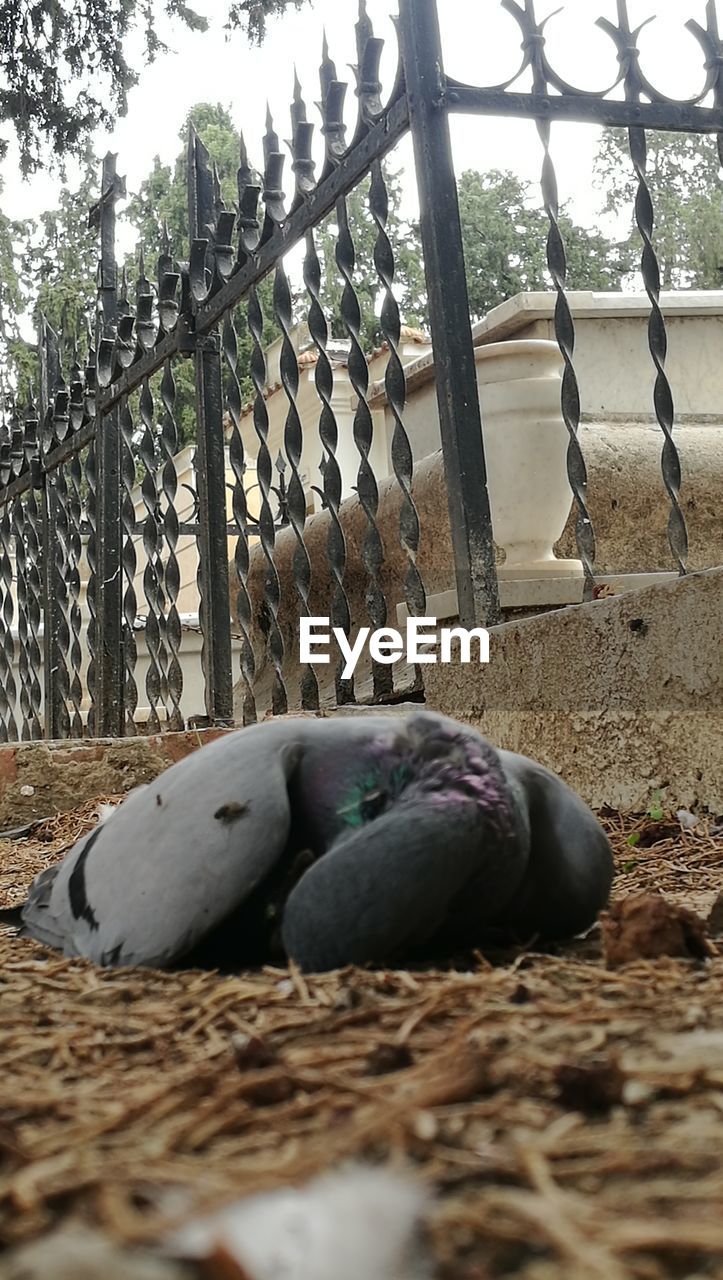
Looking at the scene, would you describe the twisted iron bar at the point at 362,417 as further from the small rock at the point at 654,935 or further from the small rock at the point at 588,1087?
the small rock at the point at 588,1087

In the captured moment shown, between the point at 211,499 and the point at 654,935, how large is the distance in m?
3.50

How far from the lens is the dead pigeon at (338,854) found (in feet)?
5.39

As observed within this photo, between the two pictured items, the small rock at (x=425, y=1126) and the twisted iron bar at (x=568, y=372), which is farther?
the twisted iron bar at (x=568, y=372)

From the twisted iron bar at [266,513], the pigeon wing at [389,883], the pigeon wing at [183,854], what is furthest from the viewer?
the twisted iron bar at [266,513]

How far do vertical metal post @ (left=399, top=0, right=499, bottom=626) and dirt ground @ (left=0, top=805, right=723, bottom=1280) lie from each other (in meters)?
1.81

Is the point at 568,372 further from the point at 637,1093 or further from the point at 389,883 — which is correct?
the point at 637,1093

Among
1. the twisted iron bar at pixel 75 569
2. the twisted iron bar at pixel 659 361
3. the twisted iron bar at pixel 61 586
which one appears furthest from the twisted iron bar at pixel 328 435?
the twisted iron bar at pixel 61 586

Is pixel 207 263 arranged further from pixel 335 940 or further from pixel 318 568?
pixel 335 940

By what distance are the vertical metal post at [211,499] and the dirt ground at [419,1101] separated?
10.2 feet

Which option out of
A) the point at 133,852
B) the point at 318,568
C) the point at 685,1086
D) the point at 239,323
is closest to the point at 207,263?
the point at 318,568

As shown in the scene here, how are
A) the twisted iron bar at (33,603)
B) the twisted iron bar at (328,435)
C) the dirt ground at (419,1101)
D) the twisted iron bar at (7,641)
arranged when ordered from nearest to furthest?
the dirt ground at (419,1101) < the twisted iron bar at (328,435) < the twisted iron bar at (33,603) < the twisted iron bar at (7,641)

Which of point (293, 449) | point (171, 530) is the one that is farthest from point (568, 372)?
point (171, 530)

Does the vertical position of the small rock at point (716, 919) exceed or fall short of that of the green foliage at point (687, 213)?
it falls short

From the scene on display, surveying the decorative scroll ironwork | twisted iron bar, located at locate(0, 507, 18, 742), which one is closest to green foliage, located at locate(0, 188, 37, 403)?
twisted iron bar, located at locate(0, 507, 18, 742)
